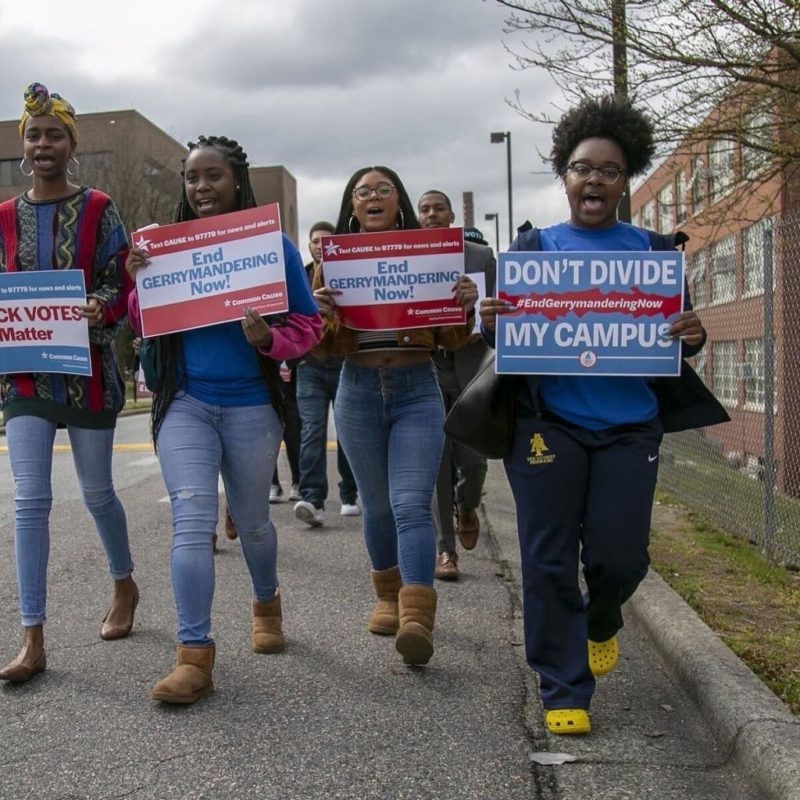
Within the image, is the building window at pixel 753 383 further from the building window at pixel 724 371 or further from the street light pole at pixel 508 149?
the street light pole at pixel 508 149

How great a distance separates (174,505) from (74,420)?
69cm

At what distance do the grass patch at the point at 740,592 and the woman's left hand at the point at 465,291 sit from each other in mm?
1715

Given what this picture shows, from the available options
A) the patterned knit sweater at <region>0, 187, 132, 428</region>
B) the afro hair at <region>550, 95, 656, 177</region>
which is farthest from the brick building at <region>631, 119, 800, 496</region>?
the patterned knit sweater at <region>0, 187, 132, 428</region>

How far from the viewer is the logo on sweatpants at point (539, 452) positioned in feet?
11.1

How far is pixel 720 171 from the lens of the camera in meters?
9.33

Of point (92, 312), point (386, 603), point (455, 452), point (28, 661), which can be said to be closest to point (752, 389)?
point (455, 452)

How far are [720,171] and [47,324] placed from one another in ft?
→ 23.1

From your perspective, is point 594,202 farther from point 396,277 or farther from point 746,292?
point 746,292

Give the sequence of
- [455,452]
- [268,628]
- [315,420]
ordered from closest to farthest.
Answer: [268,628] < [455,452] < [315,420]

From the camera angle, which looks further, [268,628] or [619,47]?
[619,47]

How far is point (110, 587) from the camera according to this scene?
5566 mm

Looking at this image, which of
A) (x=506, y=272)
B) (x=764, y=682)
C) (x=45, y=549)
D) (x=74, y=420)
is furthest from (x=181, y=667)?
(x=764, y=682)

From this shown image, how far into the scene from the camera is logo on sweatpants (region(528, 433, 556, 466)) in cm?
339

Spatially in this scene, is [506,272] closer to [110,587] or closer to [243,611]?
[243,611]
